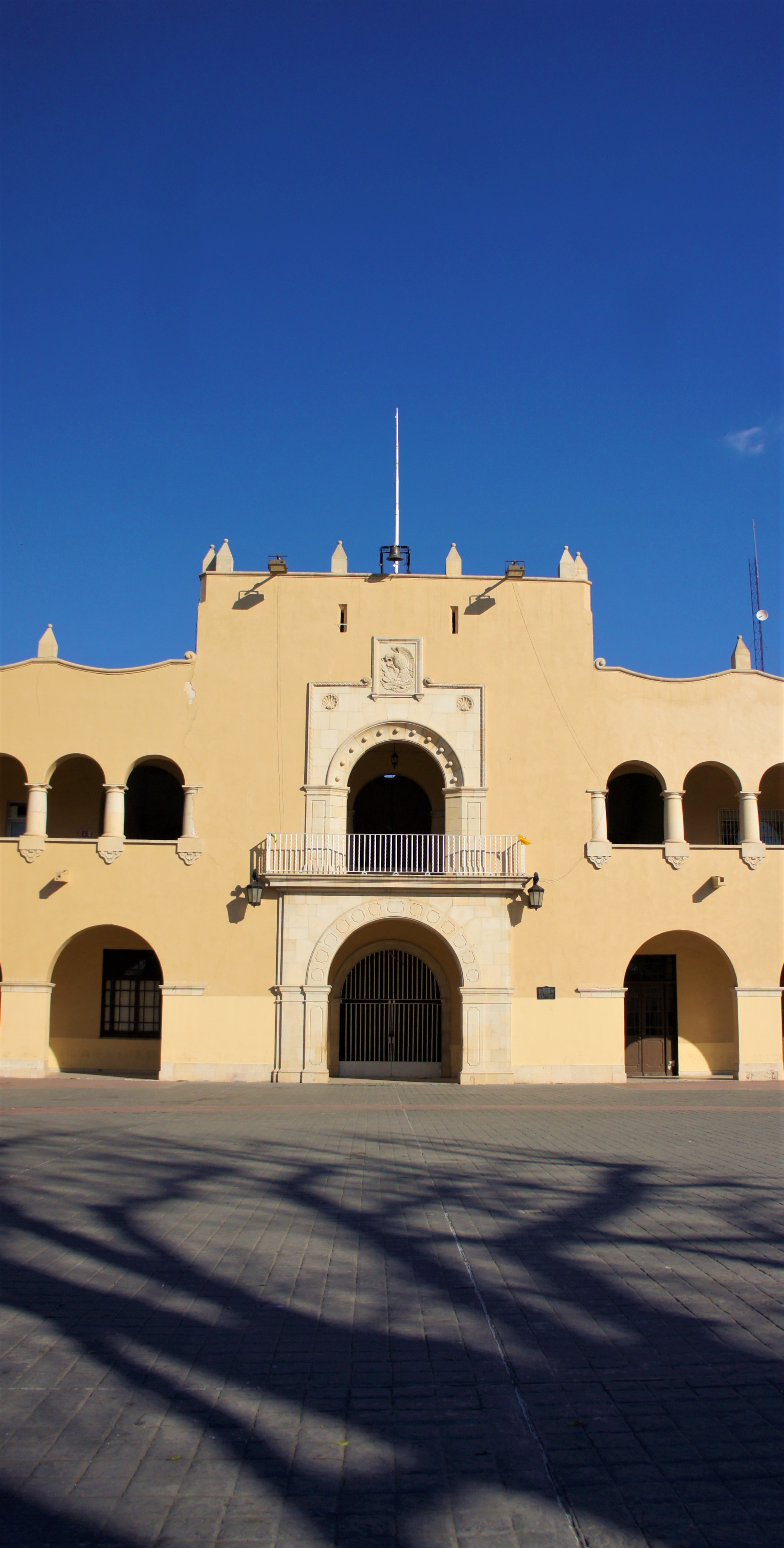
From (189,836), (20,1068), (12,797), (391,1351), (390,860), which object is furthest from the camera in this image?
(12,797)

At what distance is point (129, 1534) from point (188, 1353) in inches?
65.4

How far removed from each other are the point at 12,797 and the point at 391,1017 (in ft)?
30.9

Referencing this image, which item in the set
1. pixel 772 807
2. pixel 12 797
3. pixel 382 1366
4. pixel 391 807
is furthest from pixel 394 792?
pixel 382 1366

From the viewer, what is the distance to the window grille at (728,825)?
A: 77.1 feet

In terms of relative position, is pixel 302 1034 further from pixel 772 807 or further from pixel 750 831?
pixel 772 807

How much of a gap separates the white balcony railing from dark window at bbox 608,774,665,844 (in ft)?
14.3

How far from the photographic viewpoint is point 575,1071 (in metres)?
20.4

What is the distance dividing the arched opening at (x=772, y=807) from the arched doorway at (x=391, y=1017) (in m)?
7.97

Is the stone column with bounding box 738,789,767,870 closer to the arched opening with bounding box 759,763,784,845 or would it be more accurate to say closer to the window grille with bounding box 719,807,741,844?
the arched opening with bounding box 759,763,784,845

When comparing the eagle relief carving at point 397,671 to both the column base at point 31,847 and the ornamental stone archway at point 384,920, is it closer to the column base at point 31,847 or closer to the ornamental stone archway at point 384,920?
the ornamental stone archway at point 384,920

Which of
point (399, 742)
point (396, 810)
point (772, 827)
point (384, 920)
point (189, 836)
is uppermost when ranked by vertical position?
point (399, 742)

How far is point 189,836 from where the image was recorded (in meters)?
20.7

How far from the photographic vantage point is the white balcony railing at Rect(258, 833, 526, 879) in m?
20.2

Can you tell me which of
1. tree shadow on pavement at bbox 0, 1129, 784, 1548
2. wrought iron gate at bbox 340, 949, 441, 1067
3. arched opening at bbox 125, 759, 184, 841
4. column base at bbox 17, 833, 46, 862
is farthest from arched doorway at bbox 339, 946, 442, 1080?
tree shadow on pavement at bbox 0, 1129, 784, 1548
